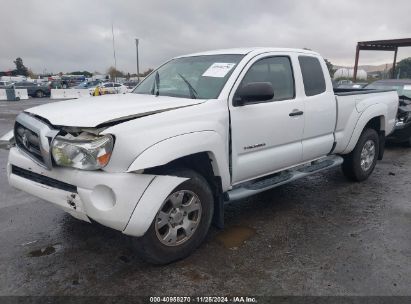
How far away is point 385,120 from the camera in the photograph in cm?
571

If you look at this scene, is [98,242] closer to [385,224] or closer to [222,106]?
[222,106]

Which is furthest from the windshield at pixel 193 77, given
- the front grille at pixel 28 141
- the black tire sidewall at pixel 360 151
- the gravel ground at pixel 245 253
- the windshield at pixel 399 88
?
the windshield at pixel 399 88

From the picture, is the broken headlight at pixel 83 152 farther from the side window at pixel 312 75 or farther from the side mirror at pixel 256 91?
the side window at pixel 312 75

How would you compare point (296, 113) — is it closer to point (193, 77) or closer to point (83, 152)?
point (193, 77)

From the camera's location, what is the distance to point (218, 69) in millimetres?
3758

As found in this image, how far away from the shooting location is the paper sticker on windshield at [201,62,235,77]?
3676mm

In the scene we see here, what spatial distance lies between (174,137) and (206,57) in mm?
1626

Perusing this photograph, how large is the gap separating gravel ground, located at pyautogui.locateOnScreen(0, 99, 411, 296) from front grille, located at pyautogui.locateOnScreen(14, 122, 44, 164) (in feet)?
3.19

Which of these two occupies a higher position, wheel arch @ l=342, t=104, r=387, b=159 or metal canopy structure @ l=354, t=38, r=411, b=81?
metal canopy structure @ l=354, t=38, r=411, b=81

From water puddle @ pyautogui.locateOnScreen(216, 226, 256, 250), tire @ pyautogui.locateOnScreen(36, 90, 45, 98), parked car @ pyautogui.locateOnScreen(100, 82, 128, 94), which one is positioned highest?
parked car @ pyautogui.locateOnScreen(100, 82, 128, 94)

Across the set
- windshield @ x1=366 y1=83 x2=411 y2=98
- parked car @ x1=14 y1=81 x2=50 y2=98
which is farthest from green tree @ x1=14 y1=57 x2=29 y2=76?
windshield @ x1=366 y1=83 x2=411 y2=98

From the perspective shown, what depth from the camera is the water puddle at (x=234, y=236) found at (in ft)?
11.8

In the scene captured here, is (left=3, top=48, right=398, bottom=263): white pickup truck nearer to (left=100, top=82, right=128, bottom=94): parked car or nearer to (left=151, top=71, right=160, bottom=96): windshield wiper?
(left=151, top=71, right=160, bottom=96): windshield wiper

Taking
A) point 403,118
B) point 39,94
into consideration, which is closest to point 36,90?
point 39,94
